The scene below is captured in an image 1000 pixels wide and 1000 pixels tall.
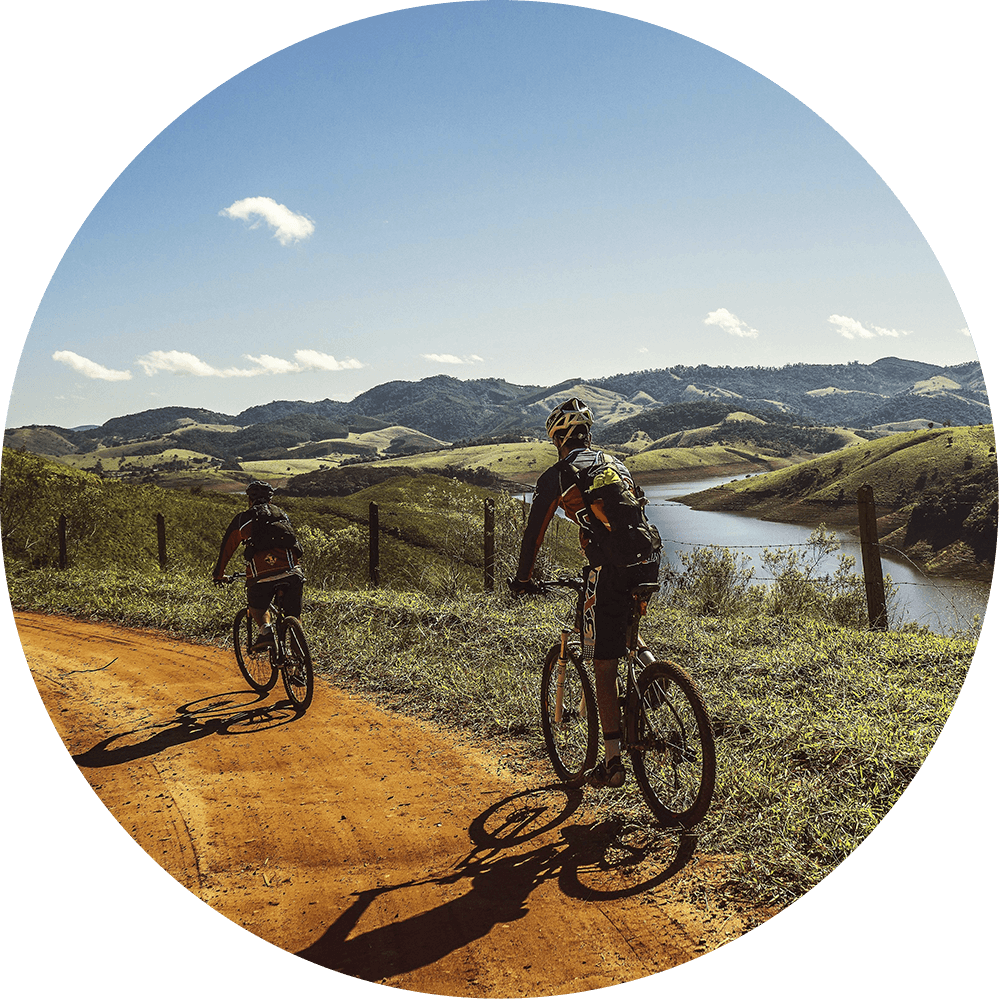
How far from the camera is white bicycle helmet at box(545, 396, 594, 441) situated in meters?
3.60

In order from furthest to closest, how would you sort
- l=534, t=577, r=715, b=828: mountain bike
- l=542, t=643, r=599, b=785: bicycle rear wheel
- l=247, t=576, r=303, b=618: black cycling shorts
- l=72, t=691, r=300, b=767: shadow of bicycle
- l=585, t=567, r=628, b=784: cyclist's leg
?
l=247, t=576, r=303, b=618: black cycling shorts, l=72, t=691, r=300, b=767: shadow of bicycle, l=542, t=643, r=599, b=785: bicycle rear wheel, l=585, t=567, r=628, b=784: cyclist's leg, l=534, t=577, r=715, b=828: mountain bike

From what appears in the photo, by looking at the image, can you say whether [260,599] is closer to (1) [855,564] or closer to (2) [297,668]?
(2) [297,668]

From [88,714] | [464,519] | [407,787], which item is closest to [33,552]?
[464,519]

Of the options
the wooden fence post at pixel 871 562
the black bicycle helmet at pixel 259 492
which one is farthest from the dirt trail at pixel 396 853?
the wooden fence post at pixel 871 562

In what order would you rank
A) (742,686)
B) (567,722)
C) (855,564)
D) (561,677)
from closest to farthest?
(561,677) < (567,722) < (742,686) < (855,564)

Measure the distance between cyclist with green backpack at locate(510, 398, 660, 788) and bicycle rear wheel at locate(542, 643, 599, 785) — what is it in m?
0.22

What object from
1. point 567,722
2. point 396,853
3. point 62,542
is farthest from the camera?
point 62,542

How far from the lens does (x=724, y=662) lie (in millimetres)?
5617

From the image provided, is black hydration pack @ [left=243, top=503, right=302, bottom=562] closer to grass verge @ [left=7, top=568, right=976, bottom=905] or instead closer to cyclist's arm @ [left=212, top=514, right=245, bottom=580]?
cyclist's arm @ [left=212, top=514, right=245, bottom=580]

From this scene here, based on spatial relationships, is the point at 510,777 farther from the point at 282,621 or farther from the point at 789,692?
the point at 282,621

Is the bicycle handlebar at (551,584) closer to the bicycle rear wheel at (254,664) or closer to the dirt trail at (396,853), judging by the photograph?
the dirt trail at (396,853)

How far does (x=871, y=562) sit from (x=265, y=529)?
6.78 meters

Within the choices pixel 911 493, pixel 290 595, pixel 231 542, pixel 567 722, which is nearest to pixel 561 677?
pixel 567 722

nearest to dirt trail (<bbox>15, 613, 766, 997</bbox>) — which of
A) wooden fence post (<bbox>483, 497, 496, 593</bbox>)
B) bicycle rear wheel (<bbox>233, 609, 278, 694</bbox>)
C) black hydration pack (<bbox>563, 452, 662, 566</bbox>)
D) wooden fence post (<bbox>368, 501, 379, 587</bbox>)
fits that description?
bicycle rear wheel (<bbox>233, 609, 278, 694</bbox>)
